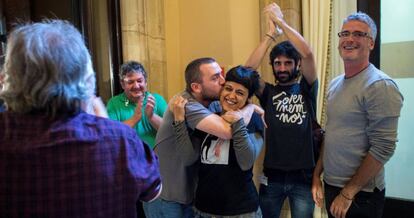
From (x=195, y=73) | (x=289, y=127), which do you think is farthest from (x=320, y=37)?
(x=195, y=73)

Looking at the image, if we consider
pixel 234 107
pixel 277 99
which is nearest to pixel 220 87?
pixel 234 107

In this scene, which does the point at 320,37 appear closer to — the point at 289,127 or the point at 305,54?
the point at 305,54

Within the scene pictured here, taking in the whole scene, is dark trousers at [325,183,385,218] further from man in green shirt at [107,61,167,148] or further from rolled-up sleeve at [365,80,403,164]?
man in green shirt at [107,61,167,148]

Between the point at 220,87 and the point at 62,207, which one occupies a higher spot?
the point at 220,87

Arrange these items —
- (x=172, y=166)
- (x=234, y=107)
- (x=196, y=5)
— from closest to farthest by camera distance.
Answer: (x=234, y=107), (x=172, y=166), (x=196, y=5)

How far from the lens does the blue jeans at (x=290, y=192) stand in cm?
176

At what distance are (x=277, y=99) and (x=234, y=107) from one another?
0.37 metres

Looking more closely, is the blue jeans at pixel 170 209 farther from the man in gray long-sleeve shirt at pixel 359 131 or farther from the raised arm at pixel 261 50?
the raised arm at pixel 261 50

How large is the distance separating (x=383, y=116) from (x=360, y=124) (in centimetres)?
11

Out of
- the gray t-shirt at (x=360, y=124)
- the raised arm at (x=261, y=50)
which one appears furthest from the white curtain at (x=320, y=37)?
the gray t-shirt at (x=360, y=124)

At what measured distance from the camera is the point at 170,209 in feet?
5.44

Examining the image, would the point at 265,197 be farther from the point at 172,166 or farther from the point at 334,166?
the point at 172,166

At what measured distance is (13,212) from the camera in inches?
33.0

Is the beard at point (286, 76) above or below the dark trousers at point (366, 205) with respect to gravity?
above
